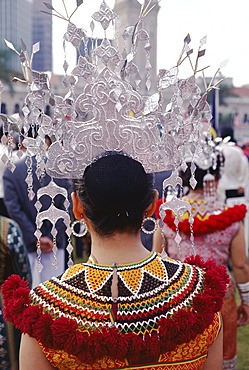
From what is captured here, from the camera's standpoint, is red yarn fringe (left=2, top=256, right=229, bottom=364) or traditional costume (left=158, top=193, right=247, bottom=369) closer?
red yarn fringe (left=2, top=256, right=229, bottom=364)

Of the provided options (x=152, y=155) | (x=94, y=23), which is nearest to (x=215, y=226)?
(x=152, y=155)

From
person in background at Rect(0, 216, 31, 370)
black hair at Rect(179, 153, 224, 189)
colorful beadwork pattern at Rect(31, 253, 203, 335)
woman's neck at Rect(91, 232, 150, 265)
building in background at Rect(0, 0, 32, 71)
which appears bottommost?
person in background at Rect(0, 216, 31, 370)

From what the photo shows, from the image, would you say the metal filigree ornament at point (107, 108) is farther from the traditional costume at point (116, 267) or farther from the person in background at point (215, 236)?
the person in background at point (215, 236)

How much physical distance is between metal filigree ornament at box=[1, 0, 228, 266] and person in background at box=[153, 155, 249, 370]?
1.27 m

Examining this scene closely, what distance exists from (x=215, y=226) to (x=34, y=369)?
5.39ft

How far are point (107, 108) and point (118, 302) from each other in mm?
573

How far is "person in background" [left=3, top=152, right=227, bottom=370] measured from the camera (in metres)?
1.24

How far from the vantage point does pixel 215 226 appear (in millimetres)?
2701

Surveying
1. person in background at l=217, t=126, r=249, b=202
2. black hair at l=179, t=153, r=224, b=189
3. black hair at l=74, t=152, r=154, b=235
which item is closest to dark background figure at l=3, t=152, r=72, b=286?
black hair at l=179, t=153, r=224, b=189

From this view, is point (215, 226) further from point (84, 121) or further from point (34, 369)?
point (34, 369)

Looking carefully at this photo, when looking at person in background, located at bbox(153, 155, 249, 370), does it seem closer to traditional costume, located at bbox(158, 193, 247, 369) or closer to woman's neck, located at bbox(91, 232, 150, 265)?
traditional costume, located at bbox(158, 193, 247, 369)

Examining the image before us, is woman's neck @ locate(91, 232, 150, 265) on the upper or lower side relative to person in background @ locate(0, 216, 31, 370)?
upper

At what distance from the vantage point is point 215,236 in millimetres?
2750

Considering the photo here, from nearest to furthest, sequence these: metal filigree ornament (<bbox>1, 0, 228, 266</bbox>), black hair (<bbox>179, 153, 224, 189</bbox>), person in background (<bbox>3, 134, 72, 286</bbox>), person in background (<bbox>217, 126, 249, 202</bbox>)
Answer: metal filigree ornament (<bbox>1, 0, 228, 266</bbox>)
black hair (<bbox>179, 153, 224, 189</bbox>)
person in background (<bbox>3, 134, 72, 286</bbox>)
person in background (<bbox>217, 126, 249, 202</bbox>)
